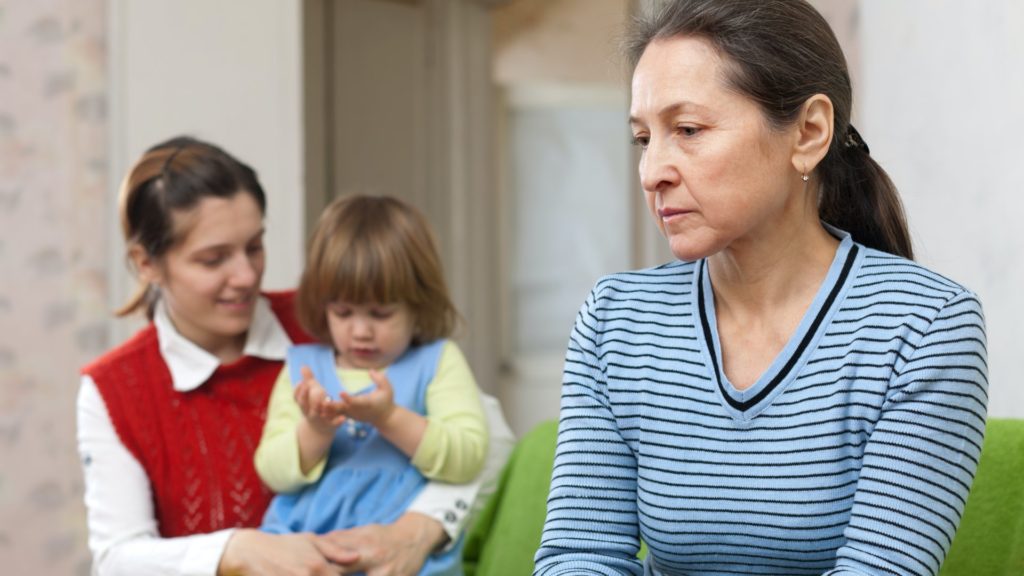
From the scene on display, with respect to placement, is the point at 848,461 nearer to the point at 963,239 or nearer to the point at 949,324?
the point at 949,324

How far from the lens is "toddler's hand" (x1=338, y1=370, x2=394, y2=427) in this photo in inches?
70.4

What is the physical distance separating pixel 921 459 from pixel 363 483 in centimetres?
104

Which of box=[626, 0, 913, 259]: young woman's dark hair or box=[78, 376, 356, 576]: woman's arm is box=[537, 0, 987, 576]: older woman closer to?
box=[626, 0, 913, 259]: young woman's dark hair

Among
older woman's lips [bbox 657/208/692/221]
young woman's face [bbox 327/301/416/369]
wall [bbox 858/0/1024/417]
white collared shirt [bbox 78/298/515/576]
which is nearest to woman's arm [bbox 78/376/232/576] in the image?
white collared shirt [bbox 78/298/515/576]

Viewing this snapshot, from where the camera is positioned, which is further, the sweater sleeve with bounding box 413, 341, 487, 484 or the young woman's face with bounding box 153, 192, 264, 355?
the young woman's face with bounding box 153, 192, 264, 355

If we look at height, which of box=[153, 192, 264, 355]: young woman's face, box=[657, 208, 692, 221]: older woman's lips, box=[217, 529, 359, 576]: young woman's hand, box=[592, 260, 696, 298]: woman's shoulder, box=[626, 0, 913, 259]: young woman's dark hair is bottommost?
box=[217, 529, 359, 576]: young woman's hand

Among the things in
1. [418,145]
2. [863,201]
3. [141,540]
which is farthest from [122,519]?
[418,145]

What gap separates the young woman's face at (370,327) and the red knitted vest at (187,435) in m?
0.25

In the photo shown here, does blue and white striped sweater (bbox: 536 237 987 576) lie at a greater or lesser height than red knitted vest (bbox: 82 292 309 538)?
greater

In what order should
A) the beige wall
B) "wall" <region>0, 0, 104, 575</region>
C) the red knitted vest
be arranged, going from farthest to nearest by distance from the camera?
the beige wall → "wall" <region>0, 0, 104, 575</region> → the red knitted vest

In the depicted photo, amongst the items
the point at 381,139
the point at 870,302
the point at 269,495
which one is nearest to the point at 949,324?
the point at 870,302

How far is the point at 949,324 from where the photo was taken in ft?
3.83

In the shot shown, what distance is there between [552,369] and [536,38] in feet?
5.34

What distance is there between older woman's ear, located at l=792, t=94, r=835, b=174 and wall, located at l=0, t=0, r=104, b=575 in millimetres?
2280
